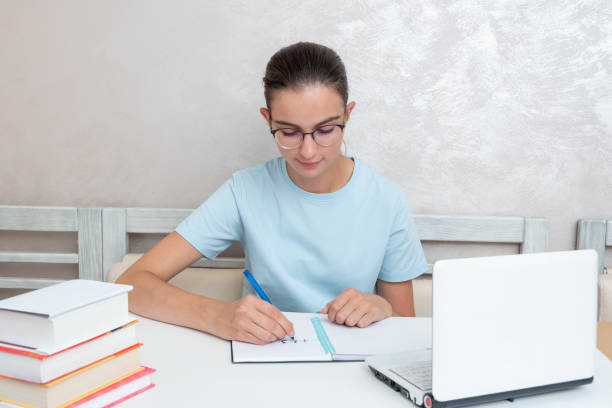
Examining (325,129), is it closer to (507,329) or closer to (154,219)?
(507,329)

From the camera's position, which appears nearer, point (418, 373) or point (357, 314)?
point (418, 373)

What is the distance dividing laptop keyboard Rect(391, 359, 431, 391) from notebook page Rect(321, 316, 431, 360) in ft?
0.33

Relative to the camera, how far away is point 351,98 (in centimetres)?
174

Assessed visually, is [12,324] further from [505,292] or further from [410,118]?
[410,118]

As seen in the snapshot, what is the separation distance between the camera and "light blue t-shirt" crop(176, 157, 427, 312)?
1394mm

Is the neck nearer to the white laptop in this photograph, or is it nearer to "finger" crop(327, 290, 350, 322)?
"finger" crop(327, 290, 350, 322)

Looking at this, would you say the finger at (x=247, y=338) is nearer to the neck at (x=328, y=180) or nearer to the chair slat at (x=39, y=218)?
the neck at (x=328, y=180)

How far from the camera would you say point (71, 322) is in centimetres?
73

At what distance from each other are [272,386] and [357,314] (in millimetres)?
295

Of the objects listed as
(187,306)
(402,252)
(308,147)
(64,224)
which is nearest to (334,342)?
(187,306)

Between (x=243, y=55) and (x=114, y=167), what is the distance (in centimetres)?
55

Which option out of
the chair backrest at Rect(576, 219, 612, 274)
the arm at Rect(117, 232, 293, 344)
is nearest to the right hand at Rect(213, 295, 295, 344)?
the arm at Rect(117, 232, 293, 344)

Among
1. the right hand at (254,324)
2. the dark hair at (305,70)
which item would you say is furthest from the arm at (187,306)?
the dark hair at (305,70)

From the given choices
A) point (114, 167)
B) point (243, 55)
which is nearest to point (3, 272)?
point (114, 167)
